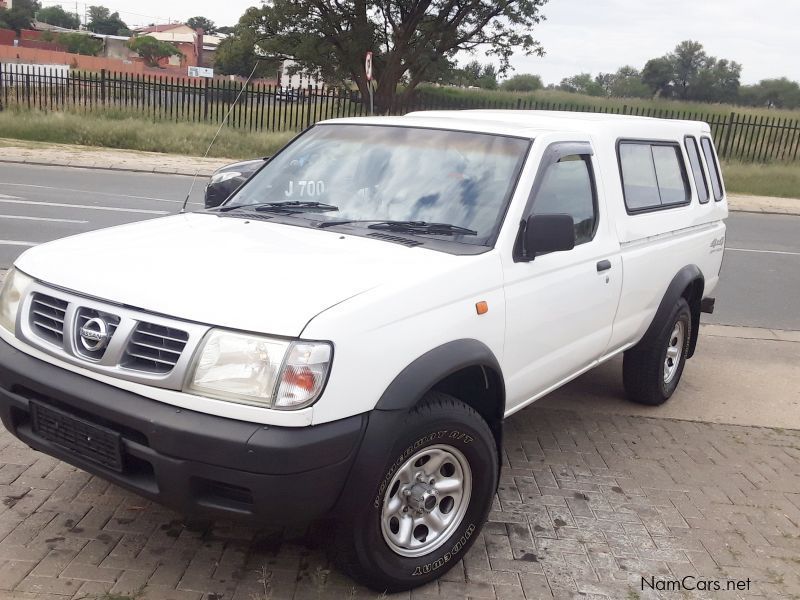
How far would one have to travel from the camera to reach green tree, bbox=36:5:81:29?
479 ft

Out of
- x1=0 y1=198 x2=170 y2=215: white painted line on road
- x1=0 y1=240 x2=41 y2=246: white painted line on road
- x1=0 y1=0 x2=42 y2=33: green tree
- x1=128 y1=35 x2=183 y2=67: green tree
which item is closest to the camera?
x1=0 y1=240 x2=41 y2=246: white painted line on road

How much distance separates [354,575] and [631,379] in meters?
3.03

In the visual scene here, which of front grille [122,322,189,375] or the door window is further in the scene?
the door window

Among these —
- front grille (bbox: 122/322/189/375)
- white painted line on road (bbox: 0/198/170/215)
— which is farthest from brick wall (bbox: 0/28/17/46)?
front grille (bbox: 122/322/189/375)

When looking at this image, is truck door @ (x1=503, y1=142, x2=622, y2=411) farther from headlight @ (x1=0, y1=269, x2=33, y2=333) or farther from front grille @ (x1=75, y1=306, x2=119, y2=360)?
headlight @ (x1=0, y1=269, x2=33, y2=333)

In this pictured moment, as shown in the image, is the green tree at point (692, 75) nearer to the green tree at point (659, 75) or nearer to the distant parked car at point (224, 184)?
the green tree at point (659, 75)

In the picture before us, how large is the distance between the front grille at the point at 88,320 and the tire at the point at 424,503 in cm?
105

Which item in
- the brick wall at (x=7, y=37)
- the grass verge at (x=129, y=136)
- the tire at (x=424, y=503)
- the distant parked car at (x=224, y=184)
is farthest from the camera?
the brick wall at (x=7, y=37)

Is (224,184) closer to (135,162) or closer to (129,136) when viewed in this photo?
(135,162)

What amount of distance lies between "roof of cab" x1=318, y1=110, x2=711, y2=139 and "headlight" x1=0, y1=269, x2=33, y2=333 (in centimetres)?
200

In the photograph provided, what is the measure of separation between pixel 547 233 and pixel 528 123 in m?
1.13

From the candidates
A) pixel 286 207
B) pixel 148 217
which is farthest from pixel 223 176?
pixel 148 217

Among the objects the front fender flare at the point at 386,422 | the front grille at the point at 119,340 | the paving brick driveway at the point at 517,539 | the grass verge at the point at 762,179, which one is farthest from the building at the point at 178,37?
the front fender flare at the point at 386,422

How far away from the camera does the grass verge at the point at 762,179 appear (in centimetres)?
2147
